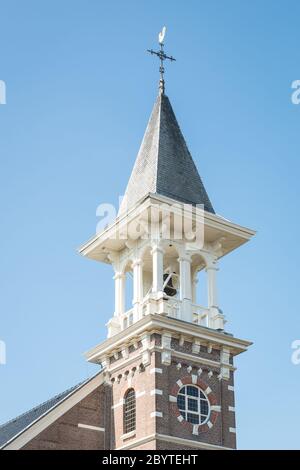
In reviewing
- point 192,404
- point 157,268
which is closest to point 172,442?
point 192,404

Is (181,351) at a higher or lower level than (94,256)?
lower

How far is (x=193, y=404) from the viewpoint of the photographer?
1457 inches

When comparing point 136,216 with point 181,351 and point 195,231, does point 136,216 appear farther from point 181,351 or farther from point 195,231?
point 181,351

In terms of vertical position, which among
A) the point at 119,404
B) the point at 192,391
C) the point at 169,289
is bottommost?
the point at 119,404

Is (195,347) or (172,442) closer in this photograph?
(172,442)

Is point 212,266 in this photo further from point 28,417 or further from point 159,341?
point 28,417

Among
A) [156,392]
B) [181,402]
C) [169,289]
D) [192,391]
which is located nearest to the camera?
[156,392]

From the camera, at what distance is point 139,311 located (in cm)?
3897

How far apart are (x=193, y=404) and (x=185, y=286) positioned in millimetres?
5088

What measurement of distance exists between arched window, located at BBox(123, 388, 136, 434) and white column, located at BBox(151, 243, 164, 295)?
4.22 metres

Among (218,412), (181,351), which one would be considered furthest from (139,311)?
(218,412)

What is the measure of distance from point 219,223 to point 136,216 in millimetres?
3544

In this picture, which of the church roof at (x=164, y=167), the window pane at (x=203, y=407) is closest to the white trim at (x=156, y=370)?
the window pane at (x=203, y=407)

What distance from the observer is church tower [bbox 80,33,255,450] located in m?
36.5
